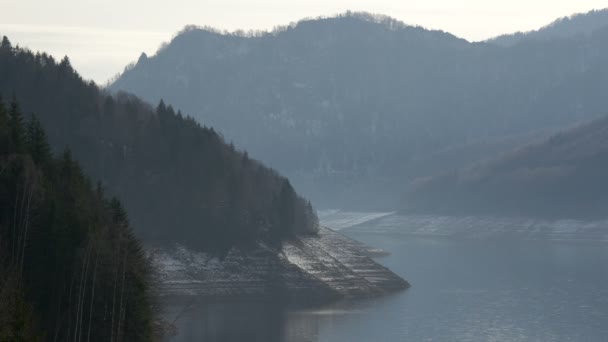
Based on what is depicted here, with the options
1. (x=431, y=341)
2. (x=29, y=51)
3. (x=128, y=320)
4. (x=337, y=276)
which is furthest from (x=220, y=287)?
(x=128, y=320)

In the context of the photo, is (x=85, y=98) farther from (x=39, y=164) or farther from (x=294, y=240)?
(x=39, y=164)

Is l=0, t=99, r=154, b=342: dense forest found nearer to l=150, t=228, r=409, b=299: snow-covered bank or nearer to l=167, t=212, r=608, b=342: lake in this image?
l=167, t=212, r=608, b=342: lake

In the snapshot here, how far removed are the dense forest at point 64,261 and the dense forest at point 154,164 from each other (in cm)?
4723

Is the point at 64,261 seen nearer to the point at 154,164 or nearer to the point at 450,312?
the point at 450,312

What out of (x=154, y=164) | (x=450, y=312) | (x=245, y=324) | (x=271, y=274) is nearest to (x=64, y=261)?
(x=245, y=324)

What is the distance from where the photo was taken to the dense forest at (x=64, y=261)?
172ft

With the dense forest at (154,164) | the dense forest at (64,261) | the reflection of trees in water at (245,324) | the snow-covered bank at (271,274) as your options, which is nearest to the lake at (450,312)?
the reflection of trees in water at (245,324)

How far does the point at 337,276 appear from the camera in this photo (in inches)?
4208

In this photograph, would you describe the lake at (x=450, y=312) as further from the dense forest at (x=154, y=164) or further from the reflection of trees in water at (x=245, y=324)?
the dense forest at (x=154, y=164)

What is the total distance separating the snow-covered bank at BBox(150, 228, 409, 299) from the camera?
98500 mm

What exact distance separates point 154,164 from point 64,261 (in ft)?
196

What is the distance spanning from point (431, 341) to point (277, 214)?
3618 cm

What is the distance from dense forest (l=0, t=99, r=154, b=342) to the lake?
74.6ft

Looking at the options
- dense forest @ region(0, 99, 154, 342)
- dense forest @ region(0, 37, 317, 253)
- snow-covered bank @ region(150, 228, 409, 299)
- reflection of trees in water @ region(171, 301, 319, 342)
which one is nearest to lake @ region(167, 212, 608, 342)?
reflection of trees in water @ region(171, 301, 319, 342)
